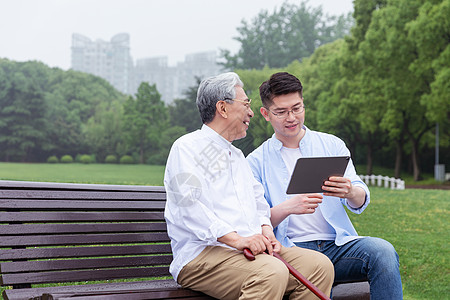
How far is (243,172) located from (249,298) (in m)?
0.69

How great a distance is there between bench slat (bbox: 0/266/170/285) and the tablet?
3.73 feet

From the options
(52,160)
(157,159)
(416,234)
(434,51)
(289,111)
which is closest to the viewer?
(289,111)

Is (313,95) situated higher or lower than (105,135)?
higher

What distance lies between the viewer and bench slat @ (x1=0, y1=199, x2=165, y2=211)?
10.9 ft

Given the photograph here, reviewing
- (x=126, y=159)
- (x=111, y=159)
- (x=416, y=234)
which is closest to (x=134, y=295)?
(x=416, y=234)

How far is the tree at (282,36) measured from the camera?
50688 millimetres

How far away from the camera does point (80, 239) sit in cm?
340

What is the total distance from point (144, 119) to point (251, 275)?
47.3 meters

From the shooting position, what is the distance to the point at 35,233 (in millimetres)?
3271

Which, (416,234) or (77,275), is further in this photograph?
(416,234)

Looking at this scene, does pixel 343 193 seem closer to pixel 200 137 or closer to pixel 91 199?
pixel 200 137

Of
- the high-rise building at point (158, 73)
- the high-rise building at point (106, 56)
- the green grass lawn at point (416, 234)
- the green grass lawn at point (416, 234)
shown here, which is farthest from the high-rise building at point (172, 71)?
the green grass lawn at point (416, 234)

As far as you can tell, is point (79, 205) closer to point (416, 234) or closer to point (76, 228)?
point (76, 228)

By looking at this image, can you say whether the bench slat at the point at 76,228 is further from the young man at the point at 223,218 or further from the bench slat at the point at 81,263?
the young man at the point at 223,218
